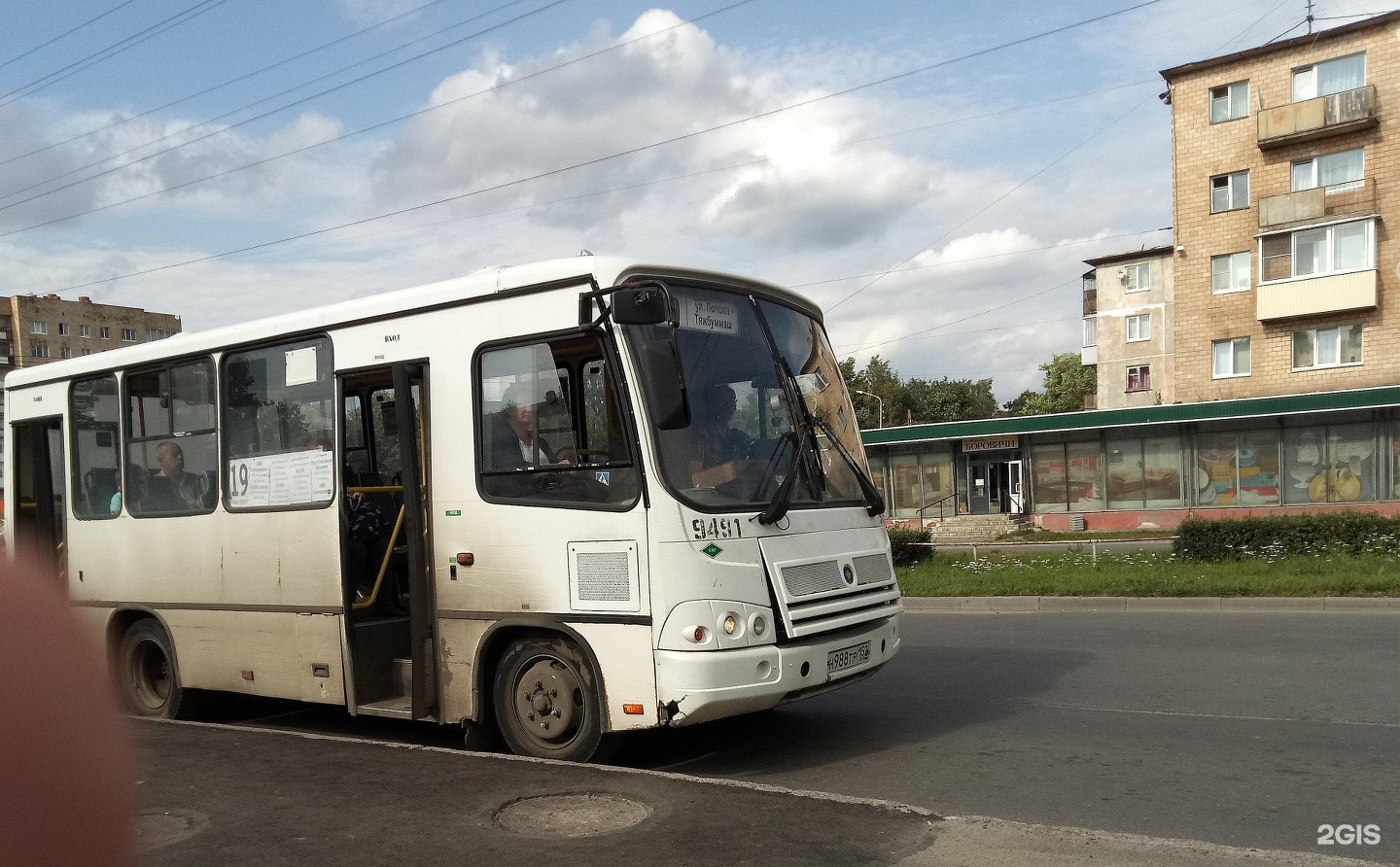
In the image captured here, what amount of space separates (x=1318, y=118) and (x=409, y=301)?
40.4 m

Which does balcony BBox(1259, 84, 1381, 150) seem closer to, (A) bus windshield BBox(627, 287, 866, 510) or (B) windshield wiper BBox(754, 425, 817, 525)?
(A) bus windshield BBox(627, 287, 866, 510)

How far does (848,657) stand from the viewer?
7.05m

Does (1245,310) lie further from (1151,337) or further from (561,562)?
(561,562)

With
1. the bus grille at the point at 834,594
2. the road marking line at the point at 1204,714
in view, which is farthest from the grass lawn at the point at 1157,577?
the bus grille at the point at 834,594

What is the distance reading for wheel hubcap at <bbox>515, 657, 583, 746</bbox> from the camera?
22.5 feet

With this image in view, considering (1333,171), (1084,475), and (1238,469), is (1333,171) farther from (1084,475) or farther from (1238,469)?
(1084,475)

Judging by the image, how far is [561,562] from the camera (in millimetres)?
6875

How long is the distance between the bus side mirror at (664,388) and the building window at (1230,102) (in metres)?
41.9

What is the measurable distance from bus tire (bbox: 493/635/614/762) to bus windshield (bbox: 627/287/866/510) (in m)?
1.27

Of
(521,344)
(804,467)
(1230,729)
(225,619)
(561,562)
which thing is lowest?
(1230,729)

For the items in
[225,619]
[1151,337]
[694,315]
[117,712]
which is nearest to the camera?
[117,712]

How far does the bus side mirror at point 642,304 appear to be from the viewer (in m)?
6.57

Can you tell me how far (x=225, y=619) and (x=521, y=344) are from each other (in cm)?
362

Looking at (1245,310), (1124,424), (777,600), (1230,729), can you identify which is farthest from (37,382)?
(1245,310)
